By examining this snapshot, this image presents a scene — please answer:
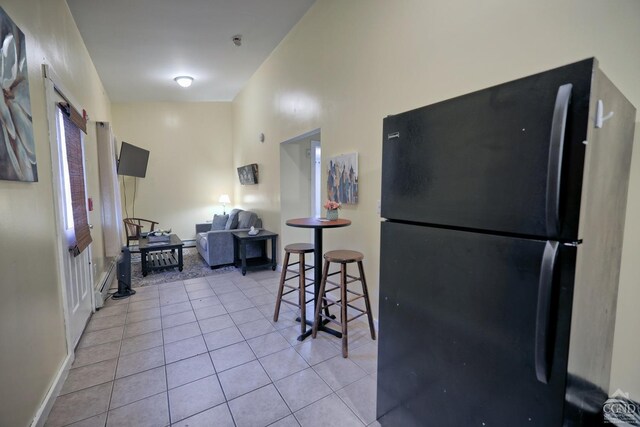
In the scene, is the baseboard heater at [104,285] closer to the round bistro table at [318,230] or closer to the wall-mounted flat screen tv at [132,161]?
the wall-mounted flat screen tv at [132,161]

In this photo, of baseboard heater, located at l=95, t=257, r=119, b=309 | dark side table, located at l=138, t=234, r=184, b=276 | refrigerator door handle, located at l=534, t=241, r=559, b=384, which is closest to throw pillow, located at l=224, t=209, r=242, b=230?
dark side table, located at l=138, t=234, r=184, b=276

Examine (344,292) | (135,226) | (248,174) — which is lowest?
(344,292)

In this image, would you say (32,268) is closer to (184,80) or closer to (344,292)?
(344,292)

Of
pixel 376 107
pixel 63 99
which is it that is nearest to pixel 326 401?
pixel 376 107

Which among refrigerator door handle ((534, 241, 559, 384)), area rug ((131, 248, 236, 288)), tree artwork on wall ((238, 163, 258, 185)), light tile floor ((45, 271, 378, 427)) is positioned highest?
tree artwork on wall ((238, 163, 258, 185))

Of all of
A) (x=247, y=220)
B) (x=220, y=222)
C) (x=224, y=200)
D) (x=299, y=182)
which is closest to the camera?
(x=299, y=182)

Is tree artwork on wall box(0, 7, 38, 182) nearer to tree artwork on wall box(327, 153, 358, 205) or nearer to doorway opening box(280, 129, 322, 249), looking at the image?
tree artwork on wall box(327, 153, 358, 205)

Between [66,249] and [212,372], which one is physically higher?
[66,249]

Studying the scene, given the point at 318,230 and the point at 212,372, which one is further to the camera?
the point at 318,230

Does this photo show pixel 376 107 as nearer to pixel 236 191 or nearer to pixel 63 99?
pixel 63 99

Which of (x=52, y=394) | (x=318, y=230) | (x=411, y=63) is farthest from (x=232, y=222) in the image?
(x=411, y=63)

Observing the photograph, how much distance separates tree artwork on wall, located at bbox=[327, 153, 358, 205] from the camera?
8.93 ft

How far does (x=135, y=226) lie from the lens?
5.71m

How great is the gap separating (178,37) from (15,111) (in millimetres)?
2804
